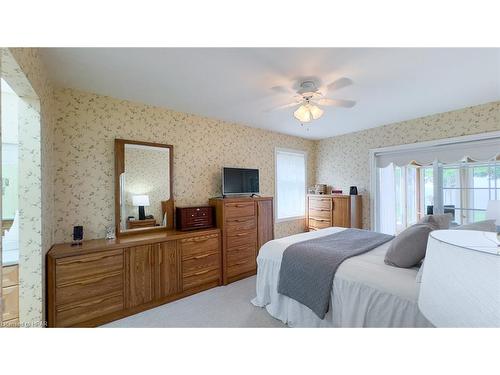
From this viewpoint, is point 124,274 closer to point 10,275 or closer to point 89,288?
point 89,288

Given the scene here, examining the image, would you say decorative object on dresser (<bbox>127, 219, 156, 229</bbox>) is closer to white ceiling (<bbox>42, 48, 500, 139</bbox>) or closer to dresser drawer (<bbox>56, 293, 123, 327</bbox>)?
dresser drawer (<bbox>56, 293, 123, 327</bbox>)

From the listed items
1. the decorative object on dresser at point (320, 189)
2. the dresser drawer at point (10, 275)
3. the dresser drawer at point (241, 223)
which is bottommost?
the dresser drawer at point (10, 275)

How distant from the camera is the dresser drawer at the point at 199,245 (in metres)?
2.69

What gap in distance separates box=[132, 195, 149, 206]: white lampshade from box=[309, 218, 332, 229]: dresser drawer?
10.5 ft

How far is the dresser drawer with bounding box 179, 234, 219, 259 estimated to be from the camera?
2.69 metres

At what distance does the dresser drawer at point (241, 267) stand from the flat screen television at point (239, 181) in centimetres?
106

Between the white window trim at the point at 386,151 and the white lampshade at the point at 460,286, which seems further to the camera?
the white window trim at the point at 386,151

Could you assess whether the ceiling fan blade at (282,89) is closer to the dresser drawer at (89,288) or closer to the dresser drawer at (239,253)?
the dresser drawer at (239,253)

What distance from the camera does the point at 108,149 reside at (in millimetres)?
2580

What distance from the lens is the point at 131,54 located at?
67.2 inches

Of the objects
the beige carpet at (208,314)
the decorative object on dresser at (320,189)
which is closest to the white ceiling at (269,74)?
the decorative object on dresser at (320,189)

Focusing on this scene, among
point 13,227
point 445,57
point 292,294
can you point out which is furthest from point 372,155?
point 13,227
